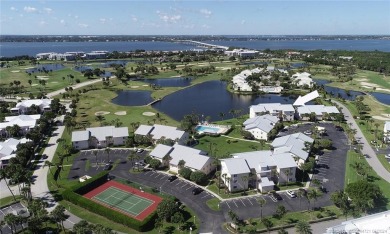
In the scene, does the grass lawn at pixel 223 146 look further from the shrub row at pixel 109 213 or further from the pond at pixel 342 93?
the pond at pixel 342 93

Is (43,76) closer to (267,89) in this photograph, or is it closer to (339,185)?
(267,89)

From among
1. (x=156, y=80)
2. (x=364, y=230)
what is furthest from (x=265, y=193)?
(x=156, y=80)

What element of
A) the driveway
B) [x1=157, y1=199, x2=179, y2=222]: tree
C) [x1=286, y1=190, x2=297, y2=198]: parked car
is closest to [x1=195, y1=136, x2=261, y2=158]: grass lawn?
the driveway

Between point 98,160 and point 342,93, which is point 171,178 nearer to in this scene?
point 98,160

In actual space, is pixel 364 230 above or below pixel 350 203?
above

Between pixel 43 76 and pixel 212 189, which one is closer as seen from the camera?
pixel 212 189

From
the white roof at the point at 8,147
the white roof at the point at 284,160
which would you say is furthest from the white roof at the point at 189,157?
the white roof at the point at 8,147

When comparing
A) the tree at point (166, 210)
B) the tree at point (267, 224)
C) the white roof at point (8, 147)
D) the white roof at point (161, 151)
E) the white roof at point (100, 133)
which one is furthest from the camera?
the white roof at point (100, 133)
